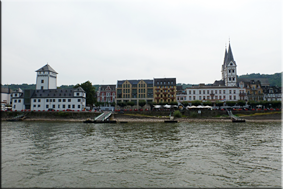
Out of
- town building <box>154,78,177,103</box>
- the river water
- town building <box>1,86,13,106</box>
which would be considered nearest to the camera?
town building <box>1,86,13,106</box>

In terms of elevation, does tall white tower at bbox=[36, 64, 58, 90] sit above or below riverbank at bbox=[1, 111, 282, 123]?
above

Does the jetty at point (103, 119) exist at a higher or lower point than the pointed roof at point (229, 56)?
lower

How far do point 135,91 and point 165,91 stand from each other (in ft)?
50.8

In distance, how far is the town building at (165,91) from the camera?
100 metres

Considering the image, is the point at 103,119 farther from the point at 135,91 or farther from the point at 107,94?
the point at 107,94

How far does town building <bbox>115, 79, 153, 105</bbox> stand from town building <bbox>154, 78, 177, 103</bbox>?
3.07 metres

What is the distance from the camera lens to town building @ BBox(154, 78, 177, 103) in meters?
100

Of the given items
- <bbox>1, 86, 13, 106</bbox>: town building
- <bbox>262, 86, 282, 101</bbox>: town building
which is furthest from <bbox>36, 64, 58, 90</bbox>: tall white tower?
<bbox>262, 86, 282, 101</bbox>: town building

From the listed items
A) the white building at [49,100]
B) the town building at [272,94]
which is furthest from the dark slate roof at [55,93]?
the town building at [272,94]

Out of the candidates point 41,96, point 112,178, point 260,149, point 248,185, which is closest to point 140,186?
point 112,178

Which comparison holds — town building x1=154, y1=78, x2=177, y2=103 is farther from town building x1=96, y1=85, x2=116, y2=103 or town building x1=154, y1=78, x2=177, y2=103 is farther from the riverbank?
the riverbank

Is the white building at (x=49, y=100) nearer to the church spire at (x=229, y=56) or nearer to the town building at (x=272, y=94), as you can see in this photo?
the church spire at (x=229, y=56)

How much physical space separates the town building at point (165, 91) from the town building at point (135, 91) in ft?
10.1

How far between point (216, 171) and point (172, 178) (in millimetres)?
3839
